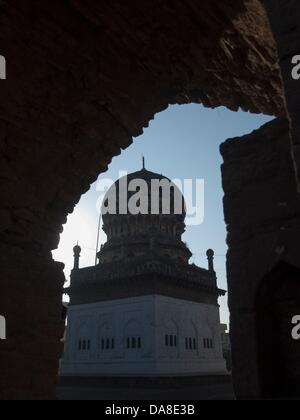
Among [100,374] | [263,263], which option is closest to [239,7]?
[263,263]

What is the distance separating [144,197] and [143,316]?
318 inches

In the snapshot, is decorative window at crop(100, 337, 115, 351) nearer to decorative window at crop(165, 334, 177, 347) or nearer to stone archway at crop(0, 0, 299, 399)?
decorative window at crop(165, 334, 177, 347)

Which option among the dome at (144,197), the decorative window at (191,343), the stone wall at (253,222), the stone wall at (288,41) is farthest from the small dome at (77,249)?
the stone wall at (288,41)

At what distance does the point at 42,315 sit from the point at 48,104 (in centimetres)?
169

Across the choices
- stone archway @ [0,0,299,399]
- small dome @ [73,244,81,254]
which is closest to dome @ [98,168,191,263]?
small dome @ [73,244,81,254]

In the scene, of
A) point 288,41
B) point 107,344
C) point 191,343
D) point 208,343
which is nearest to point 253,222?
point 288,41

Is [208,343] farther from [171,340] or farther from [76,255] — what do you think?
[76,255]

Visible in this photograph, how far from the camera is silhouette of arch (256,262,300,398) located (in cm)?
317

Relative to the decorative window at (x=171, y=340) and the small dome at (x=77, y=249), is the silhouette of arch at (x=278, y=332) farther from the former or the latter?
the small dome at (x=77, y=249)

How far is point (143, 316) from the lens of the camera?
1759 centimetres

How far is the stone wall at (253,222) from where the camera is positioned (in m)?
3.32

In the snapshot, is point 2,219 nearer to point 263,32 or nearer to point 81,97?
point 81,97

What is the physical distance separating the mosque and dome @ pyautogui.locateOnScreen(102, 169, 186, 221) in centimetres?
182

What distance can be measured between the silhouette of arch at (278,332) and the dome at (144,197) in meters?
19.5
